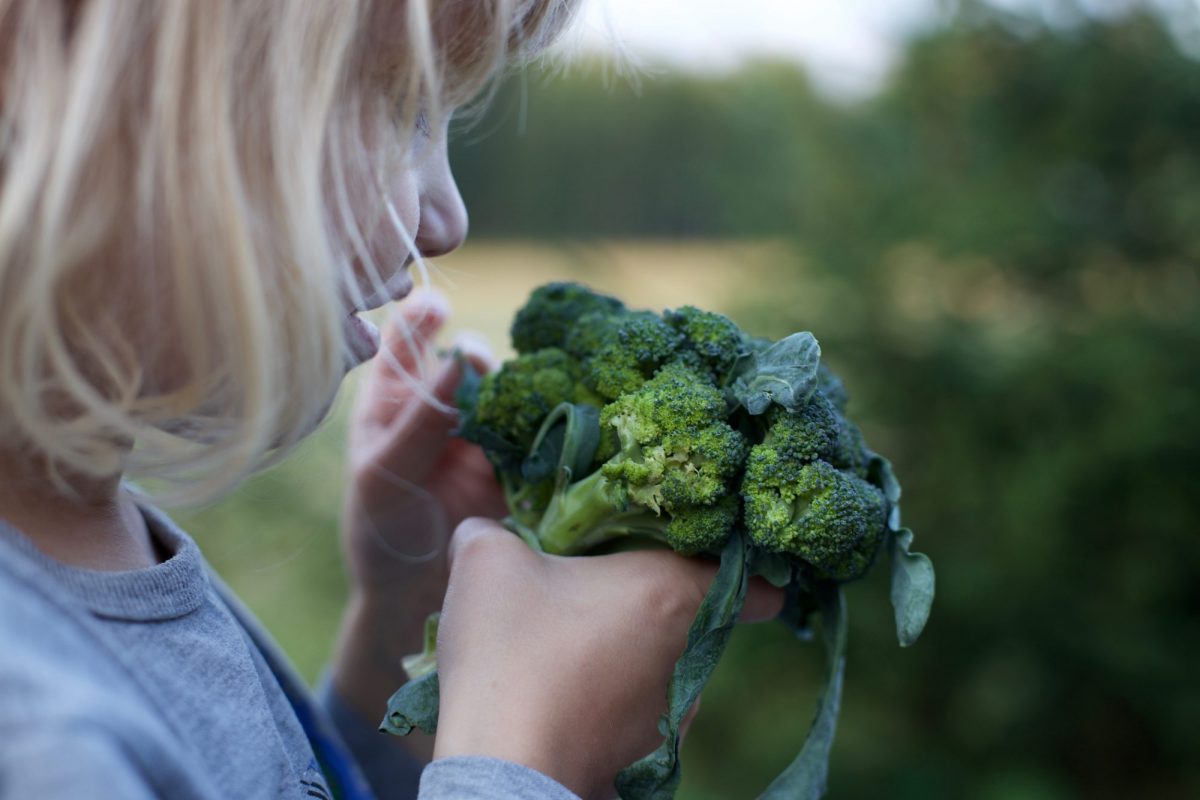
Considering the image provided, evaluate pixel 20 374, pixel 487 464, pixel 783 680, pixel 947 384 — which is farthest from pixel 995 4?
pixel 20 374

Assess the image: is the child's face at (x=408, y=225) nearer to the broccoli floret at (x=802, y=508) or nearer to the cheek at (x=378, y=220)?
the cheek at (x=378, y=220)

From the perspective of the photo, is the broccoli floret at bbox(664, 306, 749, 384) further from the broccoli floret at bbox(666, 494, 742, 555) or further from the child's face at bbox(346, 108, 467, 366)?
the child's face at bbox(346, 108, 467, 366)

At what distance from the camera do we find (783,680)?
2.84 m

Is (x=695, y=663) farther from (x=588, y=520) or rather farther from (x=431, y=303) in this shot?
(x=431, y=303)

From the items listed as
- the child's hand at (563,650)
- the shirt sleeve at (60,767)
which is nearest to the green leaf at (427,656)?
the child's hand at (563,650)

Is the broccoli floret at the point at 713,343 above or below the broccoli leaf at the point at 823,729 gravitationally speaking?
above

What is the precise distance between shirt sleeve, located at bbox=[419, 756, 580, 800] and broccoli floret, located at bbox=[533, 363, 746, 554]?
0.82 ft

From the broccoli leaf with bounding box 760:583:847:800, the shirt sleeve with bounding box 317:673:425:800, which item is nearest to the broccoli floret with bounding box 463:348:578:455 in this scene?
the broccoli leaf with bounding box 760:583:847:800

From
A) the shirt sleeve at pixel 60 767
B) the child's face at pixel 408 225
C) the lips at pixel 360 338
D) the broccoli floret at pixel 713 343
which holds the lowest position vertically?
the shirt sleeve at pixel 60 767

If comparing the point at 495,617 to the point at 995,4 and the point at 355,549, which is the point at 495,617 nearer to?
the point at 355,549

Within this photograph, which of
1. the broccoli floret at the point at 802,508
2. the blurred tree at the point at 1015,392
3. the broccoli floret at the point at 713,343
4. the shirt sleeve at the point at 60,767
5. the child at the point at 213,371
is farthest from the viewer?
the blurred tree at the point at 1015,392

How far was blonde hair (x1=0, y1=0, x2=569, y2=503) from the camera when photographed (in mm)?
677

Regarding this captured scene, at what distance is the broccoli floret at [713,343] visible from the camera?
988mm

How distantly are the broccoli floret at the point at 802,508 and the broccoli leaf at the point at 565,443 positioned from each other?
167 mm
